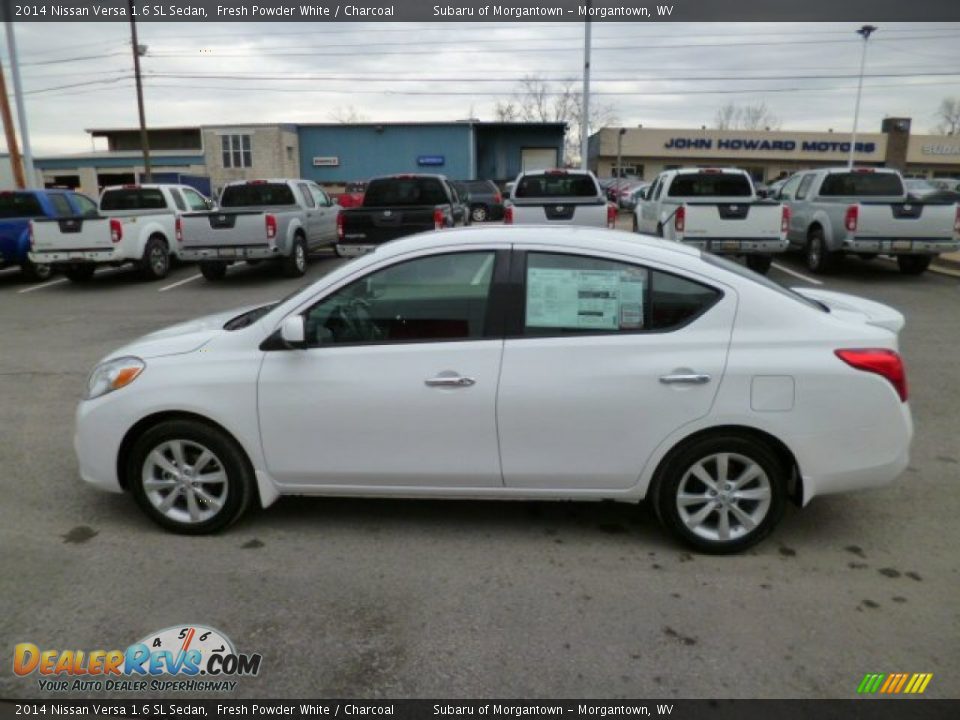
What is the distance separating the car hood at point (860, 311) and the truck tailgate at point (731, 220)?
7.34m

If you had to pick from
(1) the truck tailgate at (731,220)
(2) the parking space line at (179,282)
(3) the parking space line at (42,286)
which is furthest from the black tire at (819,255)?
(3) the parking space line at (42,286)

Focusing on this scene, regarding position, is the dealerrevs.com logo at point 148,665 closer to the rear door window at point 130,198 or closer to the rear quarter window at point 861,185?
the rear quarter window at point 861,185

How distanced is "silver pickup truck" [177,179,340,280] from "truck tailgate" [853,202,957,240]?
33.1ft

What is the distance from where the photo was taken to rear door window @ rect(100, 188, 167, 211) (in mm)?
15609

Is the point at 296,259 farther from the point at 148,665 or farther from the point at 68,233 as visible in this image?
the point at 148,665

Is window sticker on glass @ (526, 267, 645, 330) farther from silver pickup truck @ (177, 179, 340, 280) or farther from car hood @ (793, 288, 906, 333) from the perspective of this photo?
silver pickup truck @ (177, 179, 340, 280)

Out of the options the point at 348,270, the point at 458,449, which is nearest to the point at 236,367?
the point at 348,270

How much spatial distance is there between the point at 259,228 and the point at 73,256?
11.4 feet

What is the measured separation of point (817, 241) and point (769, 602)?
11716mm

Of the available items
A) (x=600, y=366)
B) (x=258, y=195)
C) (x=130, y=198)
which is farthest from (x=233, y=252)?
(x=600, y=366)

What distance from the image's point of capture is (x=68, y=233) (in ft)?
43.3

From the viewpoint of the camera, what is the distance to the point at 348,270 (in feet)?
12.5

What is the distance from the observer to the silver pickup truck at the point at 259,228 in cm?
1317

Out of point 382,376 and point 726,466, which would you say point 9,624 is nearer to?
point 382,376
